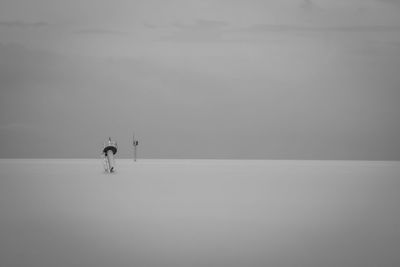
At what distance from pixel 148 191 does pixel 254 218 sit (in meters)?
Result: 6.65

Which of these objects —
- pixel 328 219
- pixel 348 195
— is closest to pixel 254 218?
pixel 328 219

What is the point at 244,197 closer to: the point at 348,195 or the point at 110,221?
the point at 348,195

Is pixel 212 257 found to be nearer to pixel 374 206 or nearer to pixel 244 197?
pixel 374 206

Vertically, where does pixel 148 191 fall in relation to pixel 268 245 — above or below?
above

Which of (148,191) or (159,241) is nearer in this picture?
(159,241)

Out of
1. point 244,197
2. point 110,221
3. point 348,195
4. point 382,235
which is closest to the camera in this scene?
point 382,235

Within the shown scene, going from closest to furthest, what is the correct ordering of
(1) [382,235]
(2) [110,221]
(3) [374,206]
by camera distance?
(1) [382,235] < (2) [110,221] < (3) [374,206]

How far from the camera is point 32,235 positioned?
891cm

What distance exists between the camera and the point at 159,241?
849 centimetres

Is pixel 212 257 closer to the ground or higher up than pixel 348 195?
closer to the ground

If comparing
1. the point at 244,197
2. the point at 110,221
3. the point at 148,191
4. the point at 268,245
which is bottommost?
the point at 268,245

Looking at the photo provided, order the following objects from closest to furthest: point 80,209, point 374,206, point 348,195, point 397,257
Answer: point 397,257 < point 80,209 < point 374,206 < point 348,195

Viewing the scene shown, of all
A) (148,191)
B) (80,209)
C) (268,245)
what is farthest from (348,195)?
(268,245)

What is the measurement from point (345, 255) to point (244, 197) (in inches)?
317
